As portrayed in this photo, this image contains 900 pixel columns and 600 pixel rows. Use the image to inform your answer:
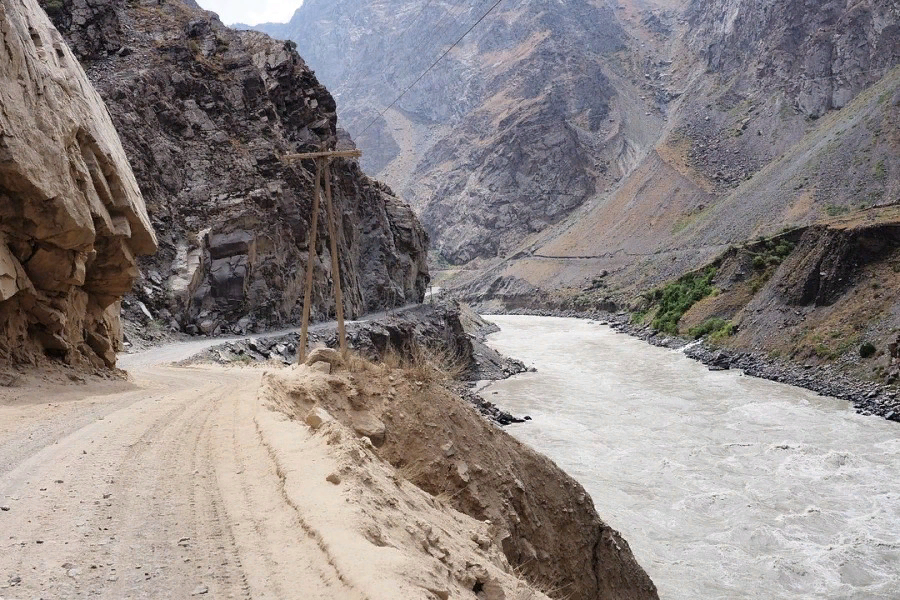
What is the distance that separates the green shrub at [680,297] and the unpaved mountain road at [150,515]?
4379 cm

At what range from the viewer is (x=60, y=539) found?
384cm

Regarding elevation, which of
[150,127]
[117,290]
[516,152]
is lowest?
[117,290]

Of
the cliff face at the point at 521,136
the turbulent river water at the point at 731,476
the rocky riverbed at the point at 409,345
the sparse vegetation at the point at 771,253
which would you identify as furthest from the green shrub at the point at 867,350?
the cliff face at the point at 521,136

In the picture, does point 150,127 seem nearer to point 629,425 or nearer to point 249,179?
point 249,179

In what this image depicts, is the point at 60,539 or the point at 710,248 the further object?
the point at 710,248

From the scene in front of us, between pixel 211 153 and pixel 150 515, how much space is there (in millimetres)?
29456

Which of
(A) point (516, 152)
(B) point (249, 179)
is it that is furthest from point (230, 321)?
(A) point (516, 152)

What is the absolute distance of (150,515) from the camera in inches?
169

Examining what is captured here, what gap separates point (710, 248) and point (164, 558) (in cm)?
7033

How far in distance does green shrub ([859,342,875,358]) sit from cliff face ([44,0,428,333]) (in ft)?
84.9

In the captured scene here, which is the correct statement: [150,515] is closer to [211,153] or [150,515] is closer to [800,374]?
[211,153]

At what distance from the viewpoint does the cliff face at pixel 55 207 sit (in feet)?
32.3

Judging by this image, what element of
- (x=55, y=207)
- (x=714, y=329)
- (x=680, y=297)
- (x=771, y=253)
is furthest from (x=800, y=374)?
(x=55, y=207)

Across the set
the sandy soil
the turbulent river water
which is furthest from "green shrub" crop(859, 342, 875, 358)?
the sandy soil
